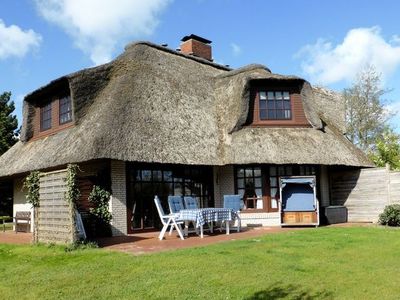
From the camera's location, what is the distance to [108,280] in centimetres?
677

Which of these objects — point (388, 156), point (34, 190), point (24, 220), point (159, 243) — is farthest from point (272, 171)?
point (388, 156)

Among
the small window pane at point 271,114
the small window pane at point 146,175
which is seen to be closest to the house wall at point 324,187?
the small window pane at point 271,114

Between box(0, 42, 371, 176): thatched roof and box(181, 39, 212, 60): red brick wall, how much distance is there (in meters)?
3.88

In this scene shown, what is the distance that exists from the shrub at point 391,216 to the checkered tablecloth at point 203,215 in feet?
18.1

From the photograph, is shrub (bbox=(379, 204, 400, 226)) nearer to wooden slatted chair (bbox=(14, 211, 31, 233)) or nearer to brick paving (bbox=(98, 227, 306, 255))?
brick paving (bbox=(98, 227, 306, 255))

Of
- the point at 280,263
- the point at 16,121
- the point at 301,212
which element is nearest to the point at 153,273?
the point at 280,263

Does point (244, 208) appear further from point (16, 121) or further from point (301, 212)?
point (16, 121)

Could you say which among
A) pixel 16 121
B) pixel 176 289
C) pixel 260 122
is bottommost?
pixel 176 289

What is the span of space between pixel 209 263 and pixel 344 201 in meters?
11.7

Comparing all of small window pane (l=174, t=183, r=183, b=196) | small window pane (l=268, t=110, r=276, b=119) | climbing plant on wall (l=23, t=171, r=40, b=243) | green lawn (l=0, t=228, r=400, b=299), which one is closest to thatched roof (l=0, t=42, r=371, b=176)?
small window pane (l=268, t=110, r=276, b=119)

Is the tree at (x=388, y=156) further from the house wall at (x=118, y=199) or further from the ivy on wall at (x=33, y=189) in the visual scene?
the ivy on wall at (x=33, y=189)

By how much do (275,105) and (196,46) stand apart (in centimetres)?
731

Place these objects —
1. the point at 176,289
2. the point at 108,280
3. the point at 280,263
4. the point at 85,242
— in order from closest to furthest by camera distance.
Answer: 1. the point at 176,289
2. the point at 108,280
3. the point at 280,263
4. the point at 85,242

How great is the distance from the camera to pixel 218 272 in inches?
277
